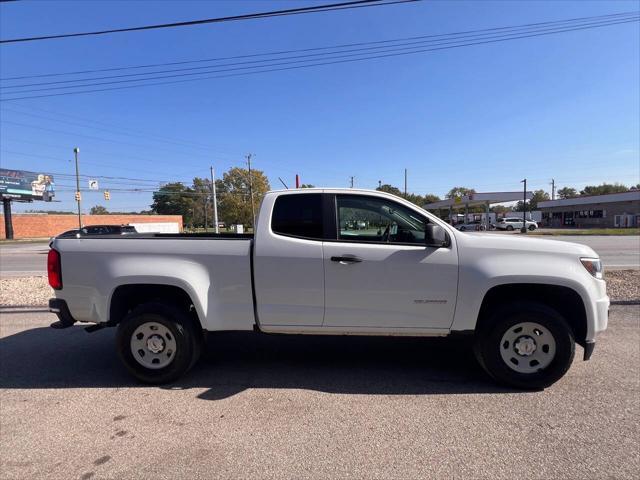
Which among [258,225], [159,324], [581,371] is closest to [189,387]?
[159,324]

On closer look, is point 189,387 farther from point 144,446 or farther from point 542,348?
point 542,348

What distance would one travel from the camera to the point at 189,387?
153 inches

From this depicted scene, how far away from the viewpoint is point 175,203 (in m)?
117

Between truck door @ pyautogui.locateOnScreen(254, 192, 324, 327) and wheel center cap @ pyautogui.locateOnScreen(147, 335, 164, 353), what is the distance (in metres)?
1.06

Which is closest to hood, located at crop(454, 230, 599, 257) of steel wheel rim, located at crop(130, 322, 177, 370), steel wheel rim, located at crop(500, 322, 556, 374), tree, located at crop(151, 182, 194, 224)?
steel wheel rim, located at crop(500, 322, 556, 374)

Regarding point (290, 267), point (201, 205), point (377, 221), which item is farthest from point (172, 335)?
point (201, 205)

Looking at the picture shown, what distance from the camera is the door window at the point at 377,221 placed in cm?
389

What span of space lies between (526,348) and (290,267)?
243cm

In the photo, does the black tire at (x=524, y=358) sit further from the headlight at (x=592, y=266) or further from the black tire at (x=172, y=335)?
the black tire at (x=172, y=335)

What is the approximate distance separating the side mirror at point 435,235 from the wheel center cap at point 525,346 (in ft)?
4.04

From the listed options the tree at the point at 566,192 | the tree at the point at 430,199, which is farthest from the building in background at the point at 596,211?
the tree at the point at 566,192

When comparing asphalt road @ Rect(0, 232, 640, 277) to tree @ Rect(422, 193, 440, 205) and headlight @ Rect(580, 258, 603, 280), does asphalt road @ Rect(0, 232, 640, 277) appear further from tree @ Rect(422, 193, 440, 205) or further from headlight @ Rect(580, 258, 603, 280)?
tree @ Rect(422, 193, 440, 205)

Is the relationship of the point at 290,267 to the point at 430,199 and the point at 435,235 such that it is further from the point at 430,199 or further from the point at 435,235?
the point at 430,199

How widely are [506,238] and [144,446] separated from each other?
372 centimetres
